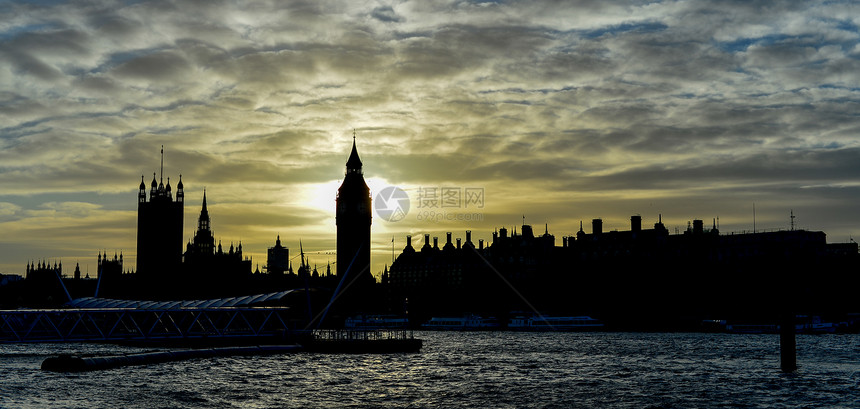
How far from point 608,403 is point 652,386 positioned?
1503cm

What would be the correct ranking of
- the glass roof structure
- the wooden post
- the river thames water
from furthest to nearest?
the glass roof structure, the wooden post, the river thames water

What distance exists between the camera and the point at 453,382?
95562 mm

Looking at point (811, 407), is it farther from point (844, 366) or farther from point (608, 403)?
point (844, 366)

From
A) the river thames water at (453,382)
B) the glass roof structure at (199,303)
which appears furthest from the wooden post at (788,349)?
the glass roof structure at (199,303)

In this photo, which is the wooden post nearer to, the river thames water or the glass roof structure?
the river thames water

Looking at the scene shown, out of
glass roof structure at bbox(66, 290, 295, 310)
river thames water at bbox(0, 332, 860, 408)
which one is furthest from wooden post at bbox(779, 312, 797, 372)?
glass roof structure at bbox(66, 290, 295, 310)

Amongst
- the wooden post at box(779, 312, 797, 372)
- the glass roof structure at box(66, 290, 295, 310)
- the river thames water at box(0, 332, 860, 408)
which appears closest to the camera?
the river thames water at box(0, 332, 860, 408)

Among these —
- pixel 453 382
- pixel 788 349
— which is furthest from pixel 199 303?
pixel 788 349

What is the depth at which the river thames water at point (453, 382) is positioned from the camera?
78938mm

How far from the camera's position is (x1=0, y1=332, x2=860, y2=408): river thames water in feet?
259

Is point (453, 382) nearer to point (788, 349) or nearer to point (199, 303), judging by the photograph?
point (788, 349)

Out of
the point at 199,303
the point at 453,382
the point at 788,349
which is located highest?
the point at 199,303

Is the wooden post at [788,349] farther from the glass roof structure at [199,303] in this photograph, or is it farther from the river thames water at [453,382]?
the glass roof structure at [199,303]

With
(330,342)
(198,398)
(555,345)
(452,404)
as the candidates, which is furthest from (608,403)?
(555,345)
